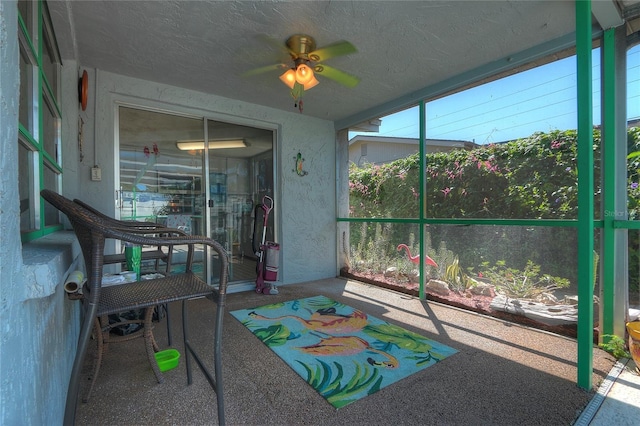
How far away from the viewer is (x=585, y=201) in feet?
5.59

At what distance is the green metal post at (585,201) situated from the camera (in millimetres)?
1688

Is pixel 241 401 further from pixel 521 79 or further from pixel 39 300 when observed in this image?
pixel 521 79

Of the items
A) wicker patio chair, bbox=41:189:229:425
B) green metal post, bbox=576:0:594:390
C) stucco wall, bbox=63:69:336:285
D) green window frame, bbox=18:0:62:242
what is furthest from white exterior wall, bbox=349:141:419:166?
green window frame, bbox=18:0:62:242

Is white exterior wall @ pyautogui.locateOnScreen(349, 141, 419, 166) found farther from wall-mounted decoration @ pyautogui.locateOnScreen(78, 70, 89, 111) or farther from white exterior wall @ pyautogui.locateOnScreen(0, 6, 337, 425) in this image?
wall-mounted decoration @ pyautogui.locateOnScreen(78, 70, 89, 111)

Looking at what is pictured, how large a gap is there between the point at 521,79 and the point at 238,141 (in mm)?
3366

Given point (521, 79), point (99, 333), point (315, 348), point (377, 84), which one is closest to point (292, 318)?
point (315, 348)

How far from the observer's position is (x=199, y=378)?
1.80 m

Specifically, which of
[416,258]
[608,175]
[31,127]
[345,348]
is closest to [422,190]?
[416,258]

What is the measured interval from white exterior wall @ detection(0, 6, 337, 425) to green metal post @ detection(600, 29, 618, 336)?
10.3 ft

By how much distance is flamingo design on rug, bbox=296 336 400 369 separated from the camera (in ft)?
6.55

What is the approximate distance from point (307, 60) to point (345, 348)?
2.50 m

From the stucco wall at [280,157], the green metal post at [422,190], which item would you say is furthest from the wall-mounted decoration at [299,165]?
the green metal post at [422,190]

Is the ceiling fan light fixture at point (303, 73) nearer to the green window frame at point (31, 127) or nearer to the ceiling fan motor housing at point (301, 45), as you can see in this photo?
the ceiling fan motor housing at point (301, 45)

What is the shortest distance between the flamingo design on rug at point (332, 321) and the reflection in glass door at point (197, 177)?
1297 mm
